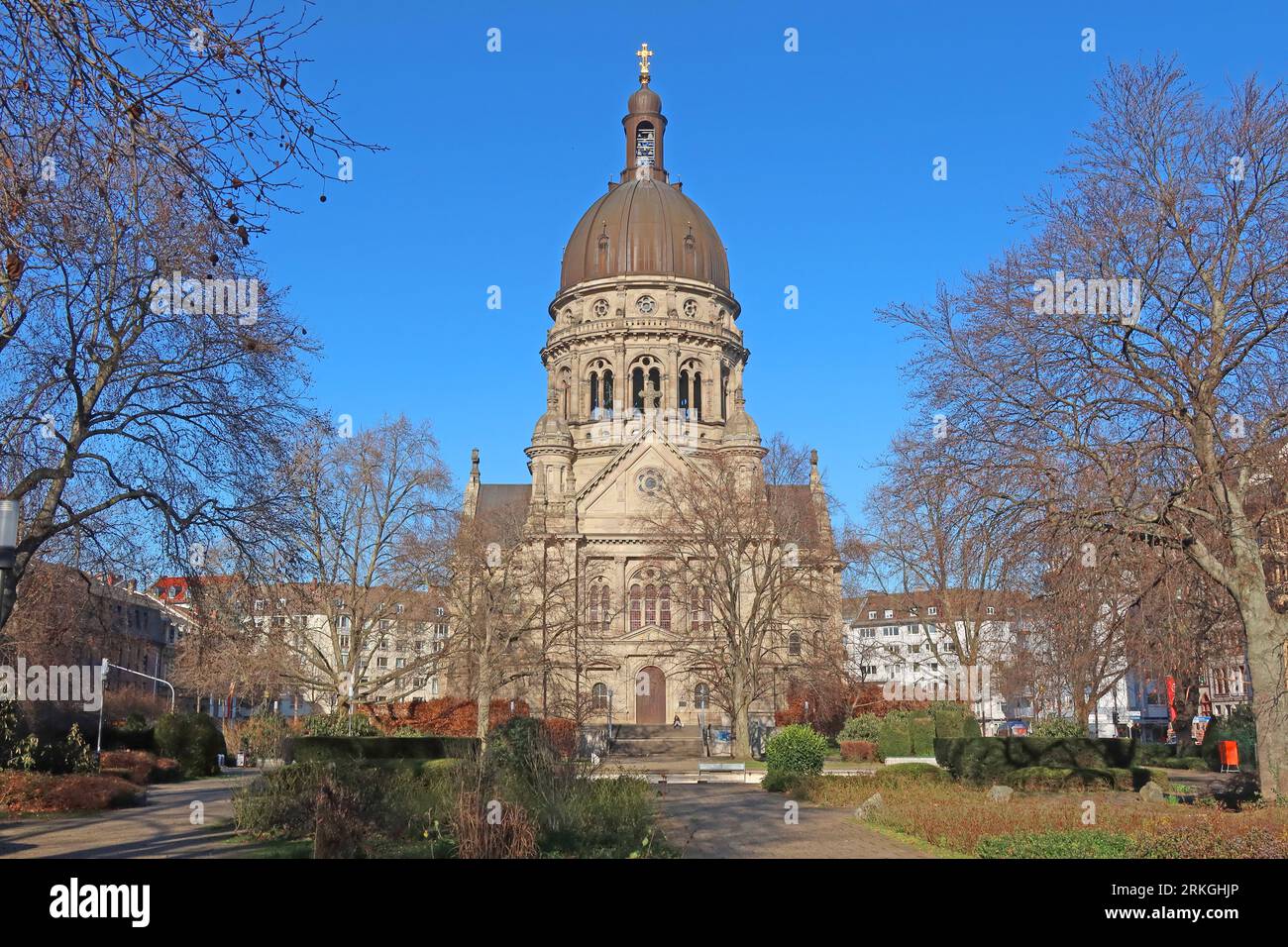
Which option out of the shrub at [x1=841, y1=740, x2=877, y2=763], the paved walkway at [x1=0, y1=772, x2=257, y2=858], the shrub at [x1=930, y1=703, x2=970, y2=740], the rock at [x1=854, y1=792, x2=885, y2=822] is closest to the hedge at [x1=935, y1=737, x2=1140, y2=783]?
the rock at [x1=854, y1=792, x2=885, y2=822]

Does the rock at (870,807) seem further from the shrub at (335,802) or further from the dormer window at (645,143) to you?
the dormer window at (645,143)

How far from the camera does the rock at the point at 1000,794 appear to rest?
21.5 meters

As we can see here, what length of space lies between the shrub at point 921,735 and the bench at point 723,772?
718cm

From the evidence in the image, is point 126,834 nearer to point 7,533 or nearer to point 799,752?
point 7,533

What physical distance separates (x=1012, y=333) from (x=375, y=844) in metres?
13.3

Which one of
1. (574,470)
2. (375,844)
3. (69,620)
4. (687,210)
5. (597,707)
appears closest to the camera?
(375,844)

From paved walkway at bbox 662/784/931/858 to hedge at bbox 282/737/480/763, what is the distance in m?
6.09

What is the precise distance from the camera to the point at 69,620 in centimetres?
2958

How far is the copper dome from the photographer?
74.5m

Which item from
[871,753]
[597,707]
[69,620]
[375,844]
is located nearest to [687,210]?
[597,707]

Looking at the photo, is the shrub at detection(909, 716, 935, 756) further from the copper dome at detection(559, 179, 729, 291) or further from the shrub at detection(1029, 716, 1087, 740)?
the copper dome at detection(559, 179, 729, 291)

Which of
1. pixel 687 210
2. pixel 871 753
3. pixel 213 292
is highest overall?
pixel 687 210
